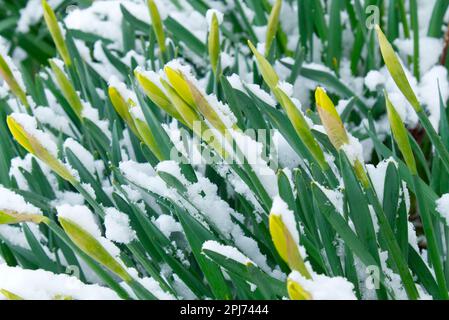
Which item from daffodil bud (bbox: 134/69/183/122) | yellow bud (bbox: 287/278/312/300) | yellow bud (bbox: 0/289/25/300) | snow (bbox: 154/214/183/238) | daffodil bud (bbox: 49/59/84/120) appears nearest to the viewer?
yellow bud (bbox: 287/278/312/300)

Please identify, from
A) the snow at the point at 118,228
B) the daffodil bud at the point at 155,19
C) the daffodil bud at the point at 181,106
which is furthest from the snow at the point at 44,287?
the daffodil bud at the point at 155,19

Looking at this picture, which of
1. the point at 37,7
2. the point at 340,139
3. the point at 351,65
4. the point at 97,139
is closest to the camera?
the point at 340,139

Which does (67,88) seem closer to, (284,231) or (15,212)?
(15,212)

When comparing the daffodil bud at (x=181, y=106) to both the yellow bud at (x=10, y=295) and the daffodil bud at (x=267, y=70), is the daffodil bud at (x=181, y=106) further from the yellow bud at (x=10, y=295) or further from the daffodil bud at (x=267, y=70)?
the yellow bud at (x=10, y=295)

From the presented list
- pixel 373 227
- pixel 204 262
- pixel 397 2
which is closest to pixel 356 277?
pixel 373 227

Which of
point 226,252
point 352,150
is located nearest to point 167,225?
point 226,252

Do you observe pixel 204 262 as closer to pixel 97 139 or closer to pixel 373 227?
pixel 373 227

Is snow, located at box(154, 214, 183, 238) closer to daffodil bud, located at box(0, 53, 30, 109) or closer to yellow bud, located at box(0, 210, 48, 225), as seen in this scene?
yellow bud, located at box(0, 210, 48, 225)

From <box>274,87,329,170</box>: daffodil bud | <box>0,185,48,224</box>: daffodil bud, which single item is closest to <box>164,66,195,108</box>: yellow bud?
<box>274,87,329,170</box>: daffodil bud
